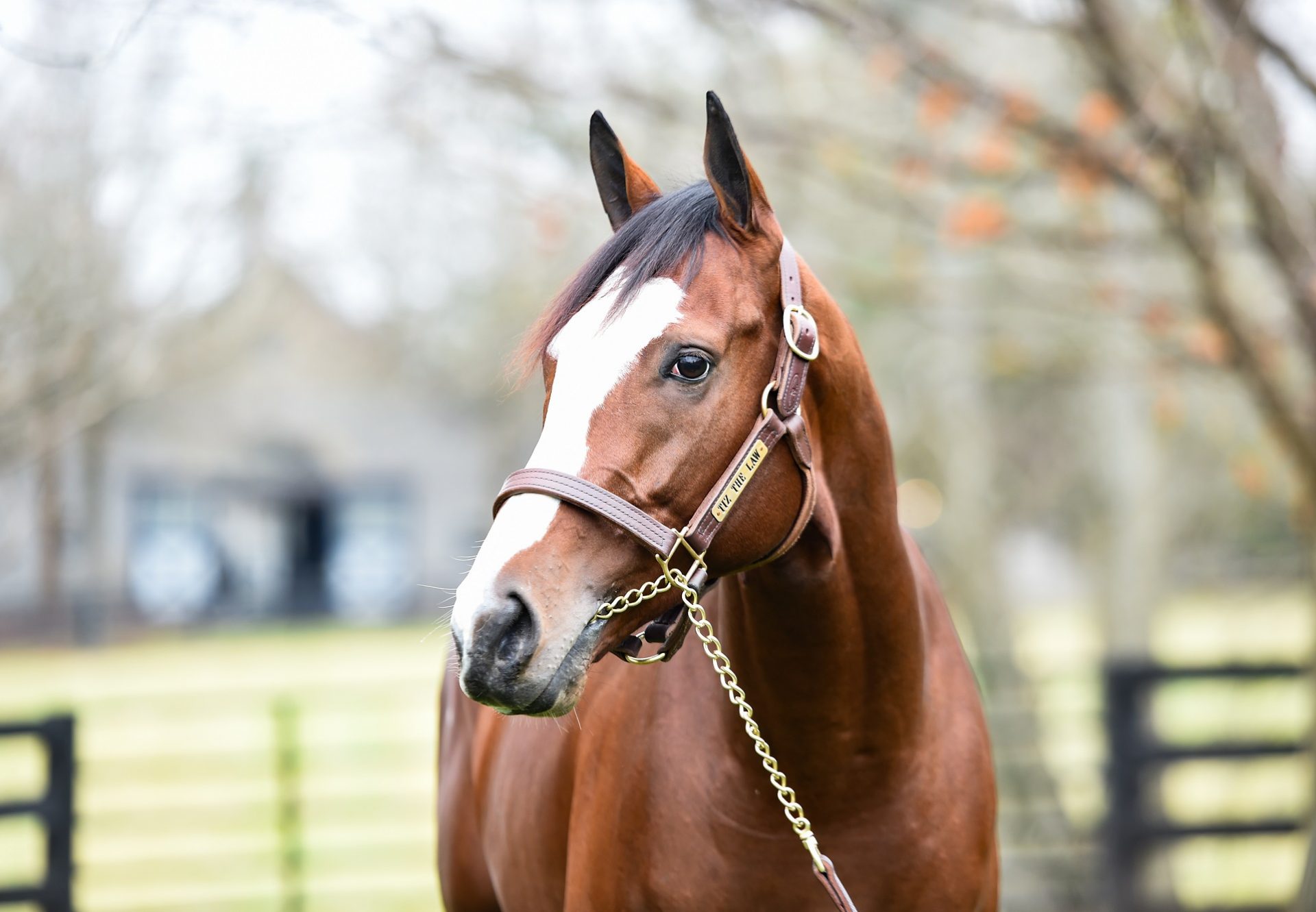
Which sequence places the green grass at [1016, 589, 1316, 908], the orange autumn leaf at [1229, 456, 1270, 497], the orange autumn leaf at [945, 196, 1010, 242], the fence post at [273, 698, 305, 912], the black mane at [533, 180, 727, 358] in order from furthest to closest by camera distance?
the orange autumn leaf at [1229, 456, 1270, 497] < the fence post at [273, 698, 305, 912] < the green grass at [1016, 589, 1316, 908] < the orange autumn leaf at [945, 196, 1010, 242] < the black mane at [533, 180, 727, 358]

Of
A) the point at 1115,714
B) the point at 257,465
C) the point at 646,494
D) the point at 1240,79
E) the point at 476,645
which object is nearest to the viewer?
the point at 476,645

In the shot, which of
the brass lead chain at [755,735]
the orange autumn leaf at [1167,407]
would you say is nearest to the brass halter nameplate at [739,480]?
the brass lead chain at [755,735]

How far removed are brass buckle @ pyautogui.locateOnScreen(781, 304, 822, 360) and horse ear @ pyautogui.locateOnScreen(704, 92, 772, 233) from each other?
197 mm

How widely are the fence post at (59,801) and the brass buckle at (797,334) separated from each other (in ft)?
18.8

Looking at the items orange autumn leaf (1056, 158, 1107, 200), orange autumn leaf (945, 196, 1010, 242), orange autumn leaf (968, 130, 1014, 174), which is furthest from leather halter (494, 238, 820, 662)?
orange autumn leaf (945, 196, 1010, 242)

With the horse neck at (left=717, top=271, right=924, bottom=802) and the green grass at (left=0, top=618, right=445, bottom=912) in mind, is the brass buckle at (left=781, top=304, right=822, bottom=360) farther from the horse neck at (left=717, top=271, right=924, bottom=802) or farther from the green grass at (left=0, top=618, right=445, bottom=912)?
the green grass at (left=0, top=618, right=445, bottom=912)

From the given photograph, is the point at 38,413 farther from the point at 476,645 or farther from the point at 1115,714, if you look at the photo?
the point at 476,645

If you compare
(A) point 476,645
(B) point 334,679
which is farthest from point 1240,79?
(B) point 334,679

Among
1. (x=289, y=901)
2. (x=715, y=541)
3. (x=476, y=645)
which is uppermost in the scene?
(x=715, y=541)

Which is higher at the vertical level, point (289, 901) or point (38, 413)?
point (38, 413)

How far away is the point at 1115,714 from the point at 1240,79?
413 centimetres

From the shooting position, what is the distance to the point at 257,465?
36594mm

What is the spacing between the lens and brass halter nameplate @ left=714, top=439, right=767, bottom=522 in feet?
7.43

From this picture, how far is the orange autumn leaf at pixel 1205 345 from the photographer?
19.8 ft
